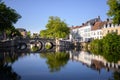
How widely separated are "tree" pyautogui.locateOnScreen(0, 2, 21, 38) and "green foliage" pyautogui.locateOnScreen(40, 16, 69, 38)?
30.3m

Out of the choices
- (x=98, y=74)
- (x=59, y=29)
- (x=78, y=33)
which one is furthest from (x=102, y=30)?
(x=98, y=74)

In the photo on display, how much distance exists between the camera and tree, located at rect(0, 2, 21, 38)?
58350mm

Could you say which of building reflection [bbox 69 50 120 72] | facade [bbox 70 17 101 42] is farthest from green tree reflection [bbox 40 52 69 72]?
facade [bbox 70 17 101 42]

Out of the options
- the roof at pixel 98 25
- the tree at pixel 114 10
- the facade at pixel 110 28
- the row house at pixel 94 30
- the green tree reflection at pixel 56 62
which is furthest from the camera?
the roof at pixel 98 25

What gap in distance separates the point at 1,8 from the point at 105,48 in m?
22.3

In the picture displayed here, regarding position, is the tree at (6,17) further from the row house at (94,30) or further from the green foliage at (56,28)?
the green foliage at (56,28)

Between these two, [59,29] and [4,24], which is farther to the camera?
[59,29]

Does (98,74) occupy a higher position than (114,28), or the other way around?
(114,28)

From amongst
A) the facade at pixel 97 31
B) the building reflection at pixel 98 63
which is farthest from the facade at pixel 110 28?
the building reflection at pixel 98 63

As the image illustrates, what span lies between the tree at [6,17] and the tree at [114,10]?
67.8 ft

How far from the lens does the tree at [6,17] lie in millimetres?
58350

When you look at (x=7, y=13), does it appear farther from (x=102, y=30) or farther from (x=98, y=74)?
(x=98, y=74)

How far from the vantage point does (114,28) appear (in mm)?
77188

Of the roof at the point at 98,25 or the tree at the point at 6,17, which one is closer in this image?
the tree at the point at 6,17
